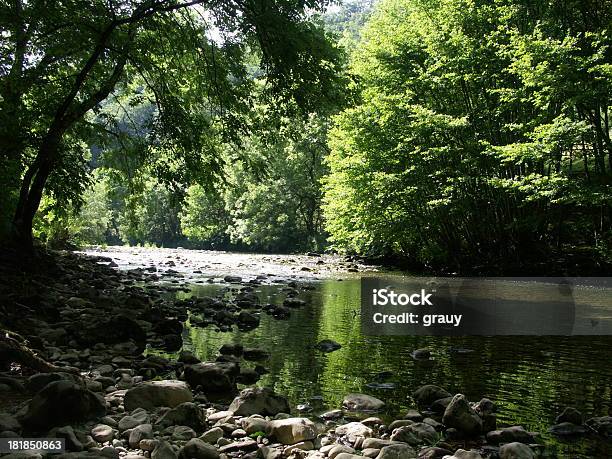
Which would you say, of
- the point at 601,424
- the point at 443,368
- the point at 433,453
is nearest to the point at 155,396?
the point at 433,453

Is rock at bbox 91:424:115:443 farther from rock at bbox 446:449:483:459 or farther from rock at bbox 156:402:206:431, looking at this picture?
rock at bbox 446:449:483:459

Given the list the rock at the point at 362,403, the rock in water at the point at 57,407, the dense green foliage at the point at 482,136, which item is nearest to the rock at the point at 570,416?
the rock at the point at 362,403

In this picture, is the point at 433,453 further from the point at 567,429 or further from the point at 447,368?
the point at 447,368

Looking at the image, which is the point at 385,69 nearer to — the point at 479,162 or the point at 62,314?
the point at 479,162

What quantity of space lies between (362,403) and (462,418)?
3.68 ft

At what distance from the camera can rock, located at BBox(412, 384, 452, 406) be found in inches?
216

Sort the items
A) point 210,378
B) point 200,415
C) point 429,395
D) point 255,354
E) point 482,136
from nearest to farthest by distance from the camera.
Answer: point 200,415 < point 429,395 < point 210,378 < point 255,354 < point 482,136

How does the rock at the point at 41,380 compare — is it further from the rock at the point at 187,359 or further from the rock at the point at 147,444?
the rock at the point at 187,359

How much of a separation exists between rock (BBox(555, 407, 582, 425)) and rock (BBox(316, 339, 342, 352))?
377cm

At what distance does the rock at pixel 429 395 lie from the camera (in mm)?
5496

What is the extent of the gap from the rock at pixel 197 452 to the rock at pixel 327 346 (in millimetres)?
4338

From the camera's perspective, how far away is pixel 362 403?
5320 millimetres

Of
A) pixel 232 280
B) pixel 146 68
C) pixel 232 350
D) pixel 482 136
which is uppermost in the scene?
pixel 482 136

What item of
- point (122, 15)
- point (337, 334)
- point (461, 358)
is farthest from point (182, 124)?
point (461, 358)
